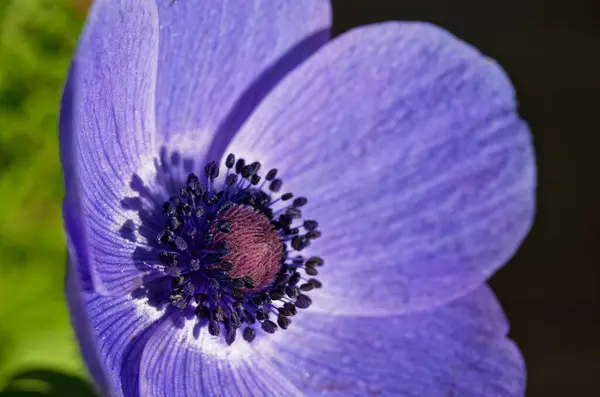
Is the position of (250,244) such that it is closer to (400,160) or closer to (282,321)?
(282,321)

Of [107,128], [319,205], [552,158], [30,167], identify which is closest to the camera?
[107,128]

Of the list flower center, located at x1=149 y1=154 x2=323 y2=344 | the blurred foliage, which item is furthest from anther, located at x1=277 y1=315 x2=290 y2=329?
the blurred foliage

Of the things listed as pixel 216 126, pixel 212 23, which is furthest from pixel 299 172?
pixel 212 23

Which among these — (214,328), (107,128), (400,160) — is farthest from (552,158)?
(107,128)

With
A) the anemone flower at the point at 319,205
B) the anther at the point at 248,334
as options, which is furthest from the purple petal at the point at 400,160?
the anther at the point at 248,334

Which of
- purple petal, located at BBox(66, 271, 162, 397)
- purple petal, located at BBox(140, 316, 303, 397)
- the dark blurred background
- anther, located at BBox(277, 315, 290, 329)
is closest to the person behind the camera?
purple petal, located at BBox(66, 271, 162, 397)

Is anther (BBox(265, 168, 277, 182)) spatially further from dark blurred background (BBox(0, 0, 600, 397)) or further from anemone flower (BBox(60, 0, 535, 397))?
dark blurred background (BBox(0, 0, 600, 397))
